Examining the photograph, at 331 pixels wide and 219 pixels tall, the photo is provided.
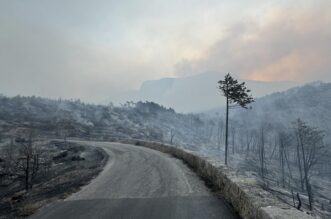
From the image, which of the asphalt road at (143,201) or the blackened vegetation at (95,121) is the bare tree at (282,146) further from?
the asphalt road at (143,201)

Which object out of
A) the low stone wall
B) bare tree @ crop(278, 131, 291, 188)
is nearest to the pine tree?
the low stone wall

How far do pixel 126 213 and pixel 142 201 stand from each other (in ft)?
4.93

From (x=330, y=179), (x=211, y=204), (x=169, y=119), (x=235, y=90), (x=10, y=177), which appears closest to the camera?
(x=211, y=204)

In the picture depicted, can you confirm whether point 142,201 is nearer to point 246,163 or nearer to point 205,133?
point 246,163

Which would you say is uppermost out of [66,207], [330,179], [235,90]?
[235,90]

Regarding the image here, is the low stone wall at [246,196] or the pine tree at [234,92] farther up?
the pine tree at [234,92]

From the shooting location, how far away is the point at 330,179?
10238 centimetres

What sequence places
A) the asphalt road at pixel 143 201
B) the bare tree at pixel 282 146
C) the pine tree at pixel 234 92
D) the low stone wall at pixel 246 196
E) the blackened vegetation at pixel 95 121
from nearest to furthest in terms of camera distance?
the low stone wall at pixel 246 196 → the asphalt road at pixel 143 201 → the pine tree at pixel 234 92 → the bare tree at pixel 282 146 → the blackened vegetation at pixel 95 121

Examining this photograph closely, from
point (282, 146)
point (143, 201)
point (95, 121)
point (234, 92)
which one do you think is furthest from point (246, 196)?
point (95, 121)

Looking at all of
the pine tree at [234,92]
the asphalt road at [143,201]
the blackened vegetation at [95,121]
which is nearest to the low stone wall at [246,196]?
the asphalt road at [143,201]

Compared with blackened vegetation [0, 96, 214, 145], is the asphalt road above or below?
below

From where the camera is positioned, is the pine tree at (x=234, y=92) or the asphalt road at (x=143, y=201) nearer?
the asphalt road at (x=143, y=201)

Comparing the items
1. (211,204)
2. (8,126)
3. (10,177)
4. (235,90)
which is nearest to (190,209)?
Result: (211,204)

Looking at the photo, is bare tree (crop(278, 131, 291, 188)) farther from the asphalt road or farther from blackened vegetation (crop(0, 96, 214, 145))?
the asphalt road
